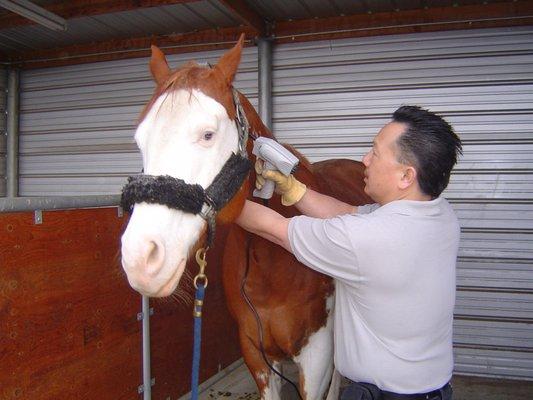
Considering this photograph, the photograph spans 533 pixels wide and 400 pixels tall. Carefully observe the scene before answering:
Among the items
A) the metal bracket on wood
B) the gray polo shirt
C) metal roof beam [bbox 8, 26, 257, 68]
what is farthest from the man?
metal roof beam [bbox 8, 26, 257, 68]

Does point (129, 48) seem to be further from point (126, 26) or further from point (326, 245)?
point (326, 245)

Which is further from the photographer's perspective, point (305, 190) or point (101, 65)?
point (101, 65)

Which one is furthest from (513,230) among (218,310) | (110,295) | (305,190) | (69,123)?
(69,123)

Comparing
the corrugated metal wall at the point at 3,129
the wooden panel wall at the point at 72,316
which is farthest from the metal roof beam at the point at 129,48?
the wooden panel wall at the point at 72,316

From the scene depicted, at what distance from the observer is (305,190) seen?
2.08 meters

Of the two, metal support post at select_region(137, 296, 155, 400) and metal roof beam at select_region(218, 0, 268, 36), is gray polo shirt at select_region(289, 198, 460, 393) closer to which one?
metal support post at select_region(137, 296, 155, 400)

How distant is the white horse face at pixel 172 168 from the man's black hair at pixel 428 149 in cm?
67

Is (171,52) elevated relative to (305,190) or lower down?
elevated

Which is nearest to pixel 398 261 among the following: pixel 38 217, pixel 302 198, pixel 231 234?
pixel 302 198

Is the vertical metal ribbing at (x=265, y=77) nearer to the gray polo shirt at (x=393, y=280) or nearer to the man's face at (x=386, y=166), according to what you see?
the man's face at (x=386, y=166)

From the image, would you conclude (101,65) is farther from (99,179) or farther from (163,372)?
(163,372)

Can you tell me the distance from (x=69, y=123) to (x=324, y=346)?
16.9ft

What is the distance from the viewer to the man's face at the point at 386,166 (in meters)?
1.74

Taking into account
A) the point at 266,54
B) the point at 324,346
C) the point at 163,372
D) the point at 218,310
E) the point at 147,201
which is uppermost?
the point at 266,54
